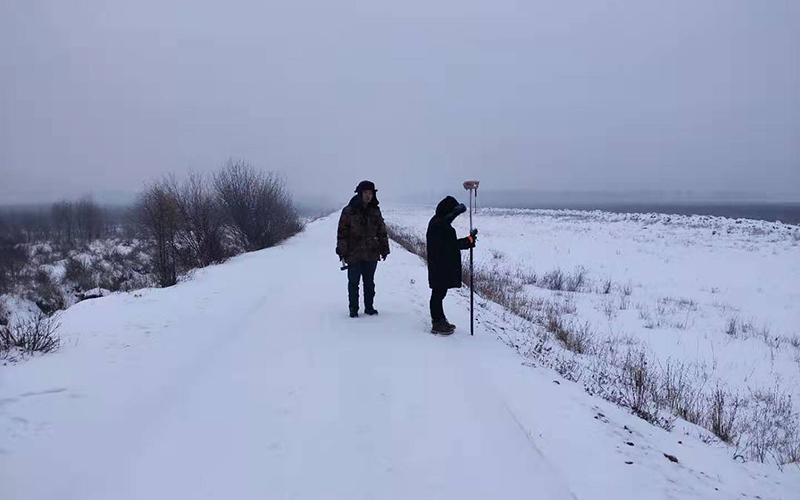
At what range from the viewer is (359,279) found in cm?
740

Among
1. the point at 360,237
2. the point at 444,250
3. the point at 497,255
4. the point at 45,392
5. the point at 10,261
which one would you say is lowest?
the point at 497,255

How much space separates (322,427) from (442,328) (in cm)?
319

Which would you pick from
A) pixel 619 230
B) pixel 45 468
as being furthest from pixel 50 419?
pixel 619 230

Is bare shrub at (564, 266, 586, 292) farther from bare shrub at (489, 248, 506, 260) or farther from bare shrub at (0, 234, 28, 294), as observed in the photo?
bare shrub at (0, 234, 28, 294)

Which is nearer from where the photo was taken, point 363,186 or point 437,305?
point 437,305

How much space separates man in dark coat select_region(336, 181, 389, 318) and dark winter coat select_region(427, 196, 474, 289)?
3.92 feet

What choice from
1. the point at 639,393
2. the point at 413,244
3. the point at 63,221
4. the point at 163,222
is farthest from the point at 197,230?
the point at 63,221

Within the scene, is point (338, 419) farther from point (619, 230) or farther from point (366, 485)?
point (619, 230)

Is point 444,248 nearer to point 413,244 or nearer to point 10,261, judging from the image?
point 413,244

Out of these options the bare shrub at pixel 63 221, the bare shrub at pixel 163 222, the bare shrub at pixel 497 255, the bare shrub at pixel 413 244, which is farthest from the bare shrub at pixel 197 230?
the bare shrub at pixel 63 221

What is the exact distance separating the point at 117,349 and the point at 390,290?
5.66 m

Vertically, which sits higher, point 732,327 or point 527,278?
point 527,278

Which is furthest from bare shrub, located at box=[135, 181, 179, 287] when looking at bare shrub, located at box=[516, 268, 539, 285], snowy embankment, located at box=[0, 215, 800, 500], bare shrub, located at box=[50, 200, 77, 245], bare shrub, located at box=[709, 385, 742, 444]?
bare shrub, located at box=[50, 200, 77, 245]

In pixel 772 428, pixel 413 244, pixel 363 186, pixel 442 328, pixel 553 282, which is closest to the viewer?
pixel 772 428
